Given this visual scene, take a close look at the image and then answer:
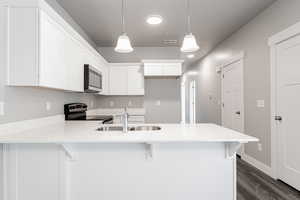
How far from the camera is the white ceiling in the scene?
2816mm

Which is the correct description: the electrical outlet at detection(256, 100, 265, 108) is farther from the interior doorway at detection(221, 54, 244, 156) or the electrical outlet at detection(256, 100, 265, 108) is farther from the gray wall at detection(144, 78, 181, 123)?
the gray wall at detection(144, 78, 181, 123)

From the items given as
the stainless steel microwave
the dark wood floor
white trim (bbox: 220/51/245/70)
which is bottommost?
the dark wood floor

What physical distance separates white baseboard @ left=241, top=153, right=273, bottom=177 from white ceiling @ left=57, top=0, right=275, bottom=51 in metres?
2.62

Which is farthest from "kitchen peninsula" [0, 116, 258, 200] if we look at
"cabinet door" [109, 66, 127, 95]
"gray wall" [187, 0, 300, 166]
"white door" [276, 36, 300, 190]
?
"cabinet door" [109, 66, 127, 95]

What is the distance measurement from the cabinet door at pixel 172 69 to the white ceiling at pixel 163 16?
2.08 ft

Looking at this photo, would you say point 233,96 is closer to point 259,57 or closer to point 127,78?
point 259,57

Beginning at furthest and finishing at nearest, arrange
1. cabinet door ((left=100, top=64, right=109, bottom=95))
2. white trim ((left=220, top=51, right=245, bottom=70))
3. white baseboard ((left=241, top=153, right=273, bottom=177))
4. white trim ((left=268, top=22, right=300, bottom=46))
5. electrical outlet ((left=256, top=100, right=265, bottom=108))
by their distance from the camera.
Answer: cabinet door ((left=100, top=64, right=109, bottom=95)) < white trim ((left=220, top=51, right=245, bottom=70)) < electrical outlet ((left=256, top=100, right=265, bottom=108)) < white baseboard ((left=241, top=153, right=273, bottom=177)) < white trim ((left=268, top=22, right=300, bottom=46))

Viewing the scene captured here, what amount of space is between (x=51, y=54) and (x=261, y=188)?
10.2ft

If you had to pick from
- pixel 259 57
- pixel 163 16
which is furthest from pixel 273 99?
pixel 163 16

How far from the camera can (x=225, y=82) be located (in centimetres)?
451

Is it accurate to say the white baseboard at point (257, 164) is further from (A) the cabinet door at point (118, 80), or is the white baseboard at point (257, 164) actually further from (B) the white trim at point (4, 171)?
(B) the white trim at point (4, 171)

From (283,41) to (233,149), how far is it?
6.42ft

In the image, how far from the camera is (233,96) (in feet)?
13.6

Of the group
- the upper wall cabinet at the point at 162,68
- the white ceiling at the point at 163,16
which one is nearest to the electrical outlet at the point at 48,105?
the white ceiling at the point at 163,16
